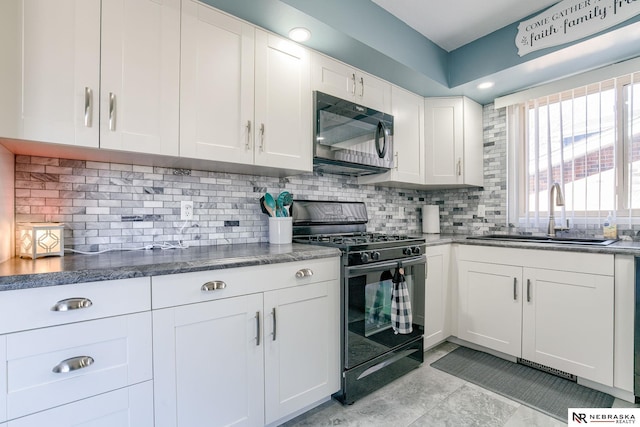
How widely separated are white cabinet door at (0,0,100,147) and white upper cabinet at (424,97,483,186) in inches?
98.3

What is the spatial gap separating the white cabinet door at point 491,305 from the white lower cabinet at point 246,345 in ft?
4.26

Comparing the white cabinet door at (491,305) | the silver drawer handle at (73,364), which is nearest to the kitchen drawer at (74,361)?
the silver drawer handle at (73,364)

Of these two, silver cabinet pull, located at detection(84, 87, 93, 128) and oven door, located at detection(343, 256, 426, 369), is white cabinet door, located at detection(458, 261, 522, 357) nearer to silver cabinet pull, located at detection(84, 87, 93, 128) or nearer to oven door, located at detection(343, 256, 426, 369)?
oven door, located at detection(343, 256, 426, 369)

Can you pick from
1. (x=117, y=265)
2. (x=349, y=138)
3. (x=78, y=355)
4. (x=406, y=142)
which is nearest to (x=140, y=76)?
(x=117, y=265)

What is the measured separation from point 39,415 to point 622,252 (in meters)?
2.75

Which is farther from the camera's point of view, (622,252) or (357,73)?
(357,73)

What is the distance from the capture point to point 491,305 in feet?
7.64

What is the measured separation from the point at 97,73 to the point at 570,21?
2701 mm

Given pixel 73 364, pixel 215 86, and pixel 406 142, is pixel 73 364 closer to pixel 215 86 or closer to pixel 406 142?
pixel 215 86

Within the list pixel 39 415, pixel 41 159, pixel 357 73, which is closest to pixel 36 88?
pixel 41 159

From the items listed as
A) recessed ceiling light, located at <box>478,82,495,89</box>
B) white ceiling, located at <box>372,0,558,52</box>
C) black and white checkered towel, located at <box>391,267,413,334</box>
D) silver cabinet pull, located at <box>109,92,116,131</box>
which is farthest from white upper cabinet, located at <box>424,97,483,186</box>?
silver cabinet pull, located at <box>109,92,116,131</box>

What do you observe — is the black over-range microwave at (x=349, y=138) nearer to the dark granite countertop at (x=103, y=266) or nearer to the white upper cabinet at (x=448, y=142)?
the white upper cabinet at (x=448, y=142)

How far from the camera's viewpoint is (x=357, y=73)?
2281 millimetres

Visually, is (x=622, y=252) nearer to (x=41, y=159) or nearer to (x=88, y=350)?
(x=88, y=350)
